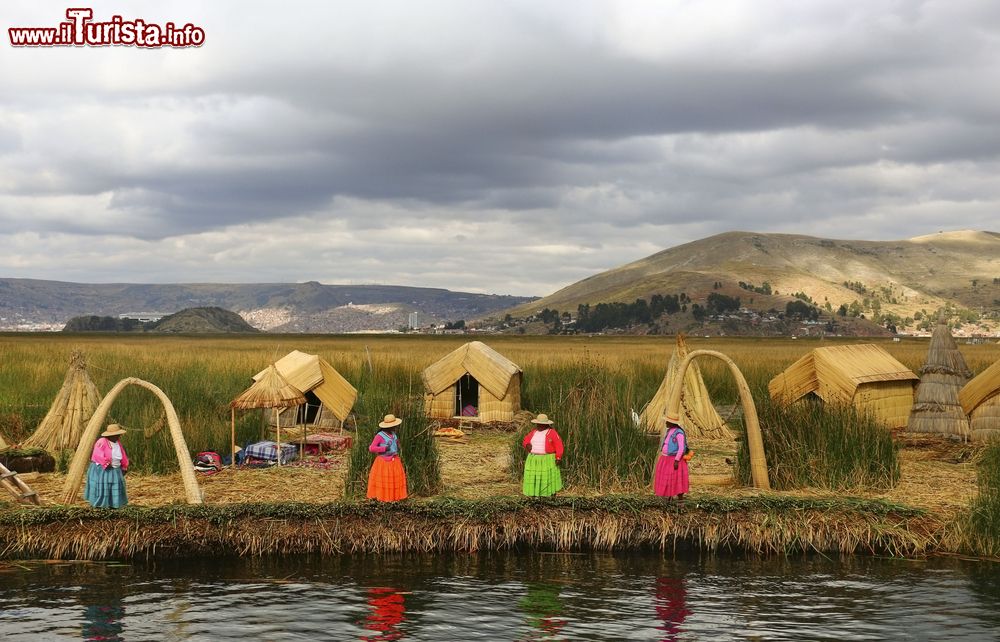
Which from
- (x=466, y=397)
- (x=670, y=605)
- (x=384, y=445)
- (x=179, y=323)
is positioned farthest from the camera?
(x=179, y=323)

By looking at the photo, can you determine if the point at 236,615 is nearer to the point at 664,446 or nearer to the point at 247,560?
the point at 247,560

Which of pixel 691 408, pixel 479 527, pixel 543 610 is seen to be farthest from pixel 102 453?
pixel 691 408

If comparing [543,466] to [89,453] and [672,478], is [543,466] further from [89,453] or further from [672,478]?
[89,453]

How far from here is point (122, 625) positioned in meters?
8.09

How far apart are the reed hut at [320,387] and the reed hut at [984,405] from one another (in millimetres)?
12162

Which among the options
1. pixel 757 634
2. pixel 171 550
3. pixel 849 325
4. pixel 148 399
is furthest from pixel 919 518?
pixel 849 325

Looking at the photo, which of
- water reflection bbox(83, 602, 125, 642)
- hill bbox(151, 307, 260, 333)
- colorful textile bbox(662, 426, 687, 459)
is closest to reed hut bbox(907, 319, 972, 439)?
colorful textile bbox(662, 426, 687, 459)

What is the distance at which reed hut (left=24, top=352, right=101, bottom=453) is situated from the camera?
16.1m

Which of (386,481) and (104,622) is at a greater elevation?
(386,481)

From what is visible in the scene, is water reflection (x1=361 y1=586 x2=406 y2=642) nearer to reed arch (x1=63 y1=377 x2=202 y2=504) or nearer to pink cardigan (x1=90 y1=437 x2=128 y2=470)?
reed arch (x1=63 y1=377 x2=202 y2=504)

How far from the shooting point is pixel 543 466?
35.7ft

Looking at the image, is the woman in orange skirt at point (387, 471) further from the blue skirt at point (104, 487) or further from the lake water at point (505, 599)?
the blue skirt at point (104, 487)

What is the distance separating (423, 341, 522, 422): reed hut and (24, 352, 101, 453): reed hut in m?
7.05

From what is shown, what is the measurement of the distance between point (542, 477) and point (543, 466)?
129mm
